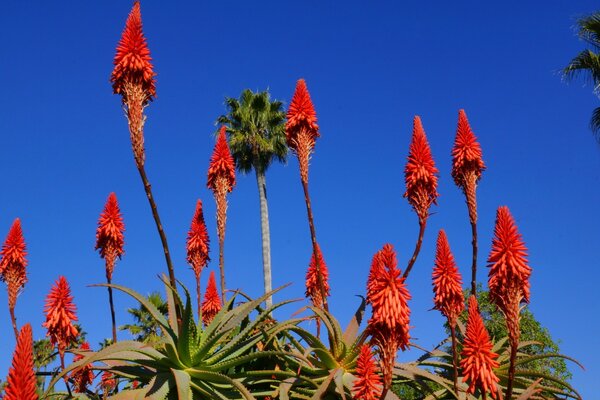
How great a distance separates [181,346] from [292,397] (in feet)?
4.49

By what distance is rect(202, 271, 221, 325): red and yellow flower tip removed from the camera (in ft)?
27.8

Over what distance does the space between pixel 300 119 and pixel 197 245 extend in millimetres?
2011

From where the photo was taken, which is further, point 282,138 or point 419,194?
point 282,138

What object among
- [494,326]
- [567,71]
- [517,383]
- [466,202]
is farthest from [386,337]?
[494,326]

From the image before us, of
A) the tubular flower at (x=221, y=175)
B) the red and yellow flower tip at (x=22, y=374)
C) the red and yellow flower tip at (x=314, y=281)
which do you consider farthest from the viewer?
the tubular flower at (x=221, y=175)

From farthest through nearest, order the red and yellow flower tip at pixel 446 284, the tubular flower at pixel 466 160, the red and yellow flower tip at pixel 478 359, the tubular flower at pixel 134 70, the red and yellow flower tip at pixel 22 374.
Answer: the tubular flower at pixel 466 160, the tubular flower at pixel 134 70, the red and yellow flower tip at pixel 446 284, the red and yellow flower tip at pixel 478 359, the red and yellow flower tip at pixel 22 374

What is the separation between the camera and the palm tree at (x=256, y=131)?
31562 millimetres

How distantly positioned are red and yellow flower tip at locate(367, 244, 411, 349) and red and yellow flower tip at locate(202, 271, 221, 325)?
326 centimetres

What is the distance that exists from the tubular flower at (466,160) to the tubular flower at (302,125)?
168 cm

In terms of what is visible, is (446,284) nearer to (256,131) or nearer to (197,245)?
(197,245)

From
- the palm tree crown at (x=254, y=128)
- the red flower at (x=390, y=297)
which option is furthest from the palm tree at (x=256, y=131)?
the red flower at (x=390, y=297)

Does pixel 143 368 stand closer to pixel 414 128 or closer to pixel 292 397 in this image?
pixel 292 397

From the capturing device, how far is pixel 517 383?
7.86m

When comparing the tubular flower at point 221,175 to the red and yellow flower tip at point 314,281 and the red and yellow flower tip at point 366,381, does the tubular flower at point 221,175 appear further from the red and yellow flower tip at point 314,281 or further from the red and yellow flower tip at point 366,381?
the red and yellow flower tip at point 366,381
